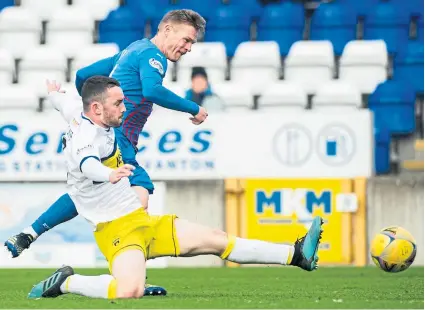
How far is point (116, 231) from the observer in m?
6.61

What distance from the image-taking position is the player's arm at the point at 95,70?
7.67 metres

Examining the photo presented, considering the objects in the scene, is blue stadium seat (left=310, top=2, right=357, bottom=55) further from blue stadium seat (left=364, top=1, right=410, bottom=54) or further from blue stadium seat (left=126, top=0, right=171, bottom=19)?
blue stadium seat (left=126, top=0, right=171, bottom=19)

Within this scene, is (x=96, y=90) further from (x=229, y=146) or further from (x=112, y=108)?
(x=229, y=146)

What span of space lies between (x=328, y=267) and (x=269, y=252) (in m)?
4.17

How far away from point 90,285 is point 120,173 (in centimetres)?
73

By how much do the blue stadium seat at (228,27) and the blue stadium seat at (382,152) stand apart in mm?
2676

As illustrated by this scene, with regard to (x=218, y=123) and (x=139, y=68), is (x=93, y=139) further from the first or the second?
(x=218, y=123)

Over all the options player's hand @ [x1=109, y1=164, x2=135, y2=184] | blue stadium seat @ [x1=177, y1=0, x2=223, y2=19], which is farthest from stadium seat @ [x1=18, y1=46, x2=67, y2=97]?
player's hand @ [x1=109, y1=164, x2=135, y2=184]

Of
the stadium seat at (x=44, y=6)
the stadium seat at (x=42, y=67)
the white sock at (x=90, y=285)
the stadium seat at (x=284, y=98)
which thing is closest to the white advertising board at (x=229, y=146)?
the stadium seat at (x=284, y=98)

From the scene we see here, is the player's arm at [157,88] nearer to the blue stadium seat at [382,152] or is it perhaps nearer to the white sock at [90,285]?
the white sock at [90,285]

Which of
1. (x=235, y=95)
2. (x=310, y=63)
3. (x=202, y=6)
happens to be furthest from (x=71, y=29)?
(x=310, y=63)

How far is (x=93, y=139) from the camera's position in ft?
21.4

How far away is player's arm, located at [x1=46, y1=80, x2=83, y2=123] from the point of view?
23.7 ft

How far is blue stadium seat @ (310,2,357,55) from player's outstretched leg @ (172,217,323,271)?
7801mm
